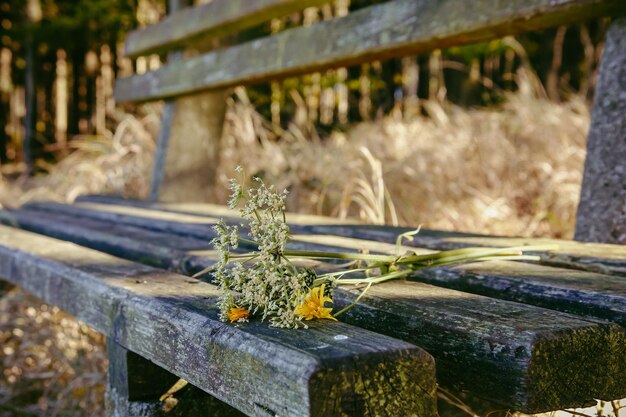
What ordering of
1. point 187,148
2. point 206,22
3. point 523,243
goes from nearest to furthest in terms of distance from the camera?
point 523,243
point 206,22
point 187,148

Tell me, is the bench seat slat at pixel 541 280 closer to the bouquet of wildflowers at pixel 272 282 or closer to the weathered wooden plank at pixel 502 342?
the weathered wooden plank at pixel 502 342

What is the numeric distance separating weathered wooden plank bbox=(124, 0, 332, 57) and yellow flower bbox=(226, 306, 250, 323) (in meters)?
1.89

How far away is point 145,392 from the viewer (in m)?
1.29

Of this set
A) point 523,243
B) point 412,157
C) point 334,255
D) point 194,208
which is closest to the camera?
point 334,255

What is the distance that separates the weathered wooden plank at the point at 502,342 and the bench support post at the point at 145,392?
415mm

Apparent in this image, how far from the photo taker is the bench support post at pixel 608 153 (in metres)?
1.70

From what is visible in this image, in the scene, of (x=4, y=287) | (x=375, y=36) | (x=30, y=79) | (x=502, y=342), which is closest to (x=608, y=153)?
(x=375, y=36)

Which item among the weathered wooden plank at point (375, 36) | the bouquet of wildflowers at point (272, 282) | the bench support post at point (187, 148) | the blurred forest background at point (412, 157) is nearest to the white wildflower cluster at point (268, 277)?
the bouquet of wildflowers at point (272, 282)

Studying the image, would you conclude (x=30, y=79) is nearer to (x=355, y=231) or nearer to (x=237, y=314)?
(x=355, y=231)

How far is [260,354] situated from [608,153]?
1.23 metres

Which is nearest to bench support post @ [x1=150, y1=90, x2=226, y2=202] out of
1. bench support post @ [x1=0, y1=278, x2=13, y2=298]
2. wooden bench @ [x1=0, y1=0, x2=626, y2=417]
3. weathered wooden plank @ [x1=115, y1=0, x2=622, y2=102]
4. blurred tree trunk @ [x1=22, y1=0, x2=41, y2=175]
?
weathered wooden plank @ [x1=115, y1=0, x2=622, y2=102]

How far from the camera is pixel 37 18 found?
978cm

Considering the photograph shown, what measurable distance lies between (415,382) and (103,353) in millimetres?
2003

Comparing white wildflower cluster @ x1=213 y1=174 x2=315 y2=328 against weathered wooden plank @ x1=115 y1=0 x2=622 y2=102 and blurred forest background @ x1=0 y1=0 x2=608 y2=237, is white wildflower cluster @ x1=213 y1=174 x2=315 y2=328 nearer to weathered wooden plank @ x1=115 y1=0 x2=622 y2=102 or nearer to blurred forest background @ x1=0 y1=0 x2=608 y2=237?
weathered wooden plank @ x1=115 y1=0 x2=622 y2=102
